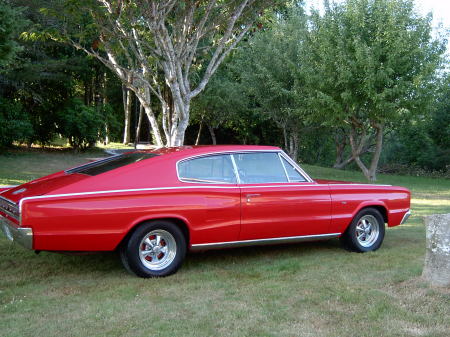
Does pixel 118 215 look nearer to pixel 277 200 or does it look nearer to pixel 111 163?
pixel 111 163

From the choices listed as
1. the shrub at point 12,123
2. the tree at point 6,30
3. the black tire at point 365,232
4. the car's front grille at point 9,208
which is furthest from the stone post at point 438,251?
the shrub at point 12,123

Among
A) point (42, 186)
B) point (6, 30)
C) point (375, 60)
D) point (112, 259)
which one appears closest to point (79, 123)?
point (6, 30)

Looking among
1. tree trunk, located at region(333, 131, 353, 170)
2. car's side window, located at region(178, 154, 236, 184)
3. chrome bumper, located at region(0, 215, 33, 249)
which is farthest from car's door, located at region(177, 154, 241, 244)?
tree trunk, located at region(333, 131, 353, 170)

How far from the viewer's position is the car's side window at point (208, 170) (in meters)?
5.57

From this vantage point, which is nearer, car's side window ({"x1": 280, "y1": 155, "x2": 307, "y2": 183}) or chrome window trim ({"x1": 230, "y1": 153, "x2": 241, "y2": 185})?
chrome window trim ({"x1": 230, "y1": 153, "x2": 241, "y2": 185})

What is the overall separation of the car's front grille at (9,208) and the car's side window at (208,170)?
1688 millimetres

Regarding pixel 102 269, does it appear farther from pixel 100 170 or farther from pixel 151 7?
pixel 151 7

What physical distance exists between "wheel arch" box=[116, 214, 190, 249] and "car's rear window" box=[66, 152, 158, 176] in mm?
694

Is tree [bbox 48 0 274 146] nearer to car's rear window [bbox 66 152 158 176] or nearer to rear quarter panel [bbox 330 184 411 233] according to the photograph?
car's rear window [bbox 66 152 158 176]

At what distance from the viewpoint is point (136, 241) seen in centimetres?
512

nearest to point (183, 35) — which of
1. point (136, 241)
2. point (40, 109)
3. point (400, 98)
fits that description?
point (136, 241)

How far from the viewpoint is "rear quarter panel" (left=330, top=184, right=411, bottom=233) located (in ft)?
20.9

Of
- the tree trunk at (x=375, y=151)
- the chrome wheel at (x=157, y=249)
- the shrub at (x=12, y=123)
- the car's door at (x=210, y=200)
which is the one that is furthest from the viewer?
the shrub at (x=12, y=123)

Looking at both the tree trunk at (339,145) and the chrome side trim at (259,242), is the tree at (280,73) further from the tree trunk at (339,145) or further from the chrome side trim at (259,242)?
the chrome side trim at (259,242)
